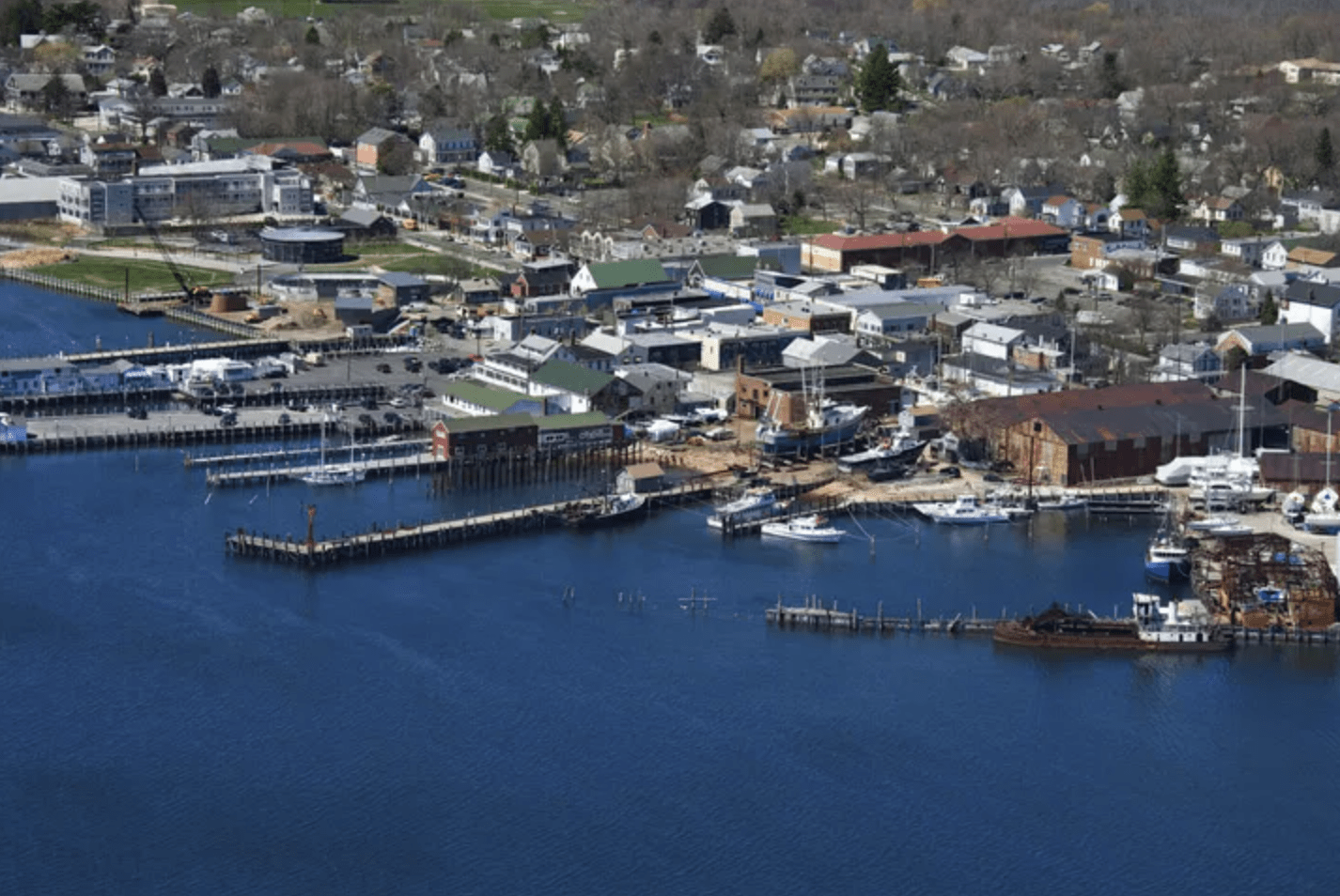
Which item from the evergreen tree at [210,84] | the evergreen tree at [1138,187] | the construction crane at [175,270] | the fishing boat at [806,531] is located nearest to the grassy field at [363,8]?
the evergreen tree at [210,84]

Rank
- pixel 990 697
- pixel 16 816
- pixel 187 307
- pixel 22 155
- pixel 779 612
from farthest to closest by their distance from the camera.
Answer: pixel 22 155 < pixel 187 307 < pixel 779 612 < pixel 990 697 < pixel 16 816

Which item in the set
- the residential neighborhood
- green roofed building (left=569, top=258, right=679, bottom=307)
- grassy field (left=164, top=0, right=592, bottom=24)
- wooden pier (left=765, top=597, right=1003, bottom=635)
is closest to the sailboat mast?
the residential neighborhood

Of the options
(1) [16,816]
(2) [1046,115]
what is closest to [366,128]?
(2) [1046,115]

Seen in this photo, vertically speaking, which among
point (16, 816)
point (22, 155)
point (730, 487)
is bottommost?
point (16, 816)

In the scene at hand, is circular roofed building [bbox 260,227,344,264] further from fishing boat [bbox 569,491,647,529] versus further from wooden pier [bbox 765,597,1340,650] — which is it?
wooden pier [bbox 765,597,1340,650]

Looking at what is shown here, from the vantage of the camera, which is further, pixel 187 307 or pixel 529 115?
pixel 529 115

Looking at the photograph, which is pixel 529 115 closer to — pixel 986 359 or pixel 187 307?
pixel 187 307

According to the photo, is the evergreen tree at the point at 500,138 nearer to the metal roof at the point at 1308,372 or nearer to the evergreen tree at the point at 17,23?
the evergreen tree at the point at 17,23
